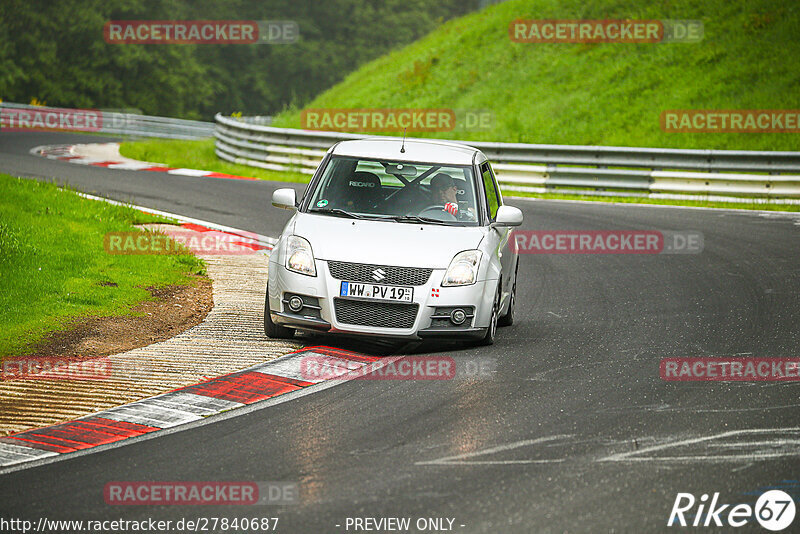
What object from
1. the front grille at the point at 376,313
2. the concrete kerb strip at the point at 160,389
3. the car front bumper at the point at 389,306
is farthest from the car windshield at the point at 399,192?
the concrete kerb strip at the point at 160,389

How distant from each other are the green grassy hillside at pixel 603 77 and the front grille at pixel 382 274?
18.8 m

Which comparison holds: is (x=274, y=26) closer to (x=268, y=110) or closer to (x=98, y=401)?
(x=268, y=110)

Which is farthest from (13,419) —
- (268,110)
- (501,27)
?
(268,110)

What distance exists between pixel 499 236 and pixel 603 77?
2254 cm

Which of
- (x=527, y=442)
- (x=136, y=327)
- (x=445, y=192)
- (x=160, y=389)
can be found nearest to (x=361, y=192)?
(x=445, y=192)

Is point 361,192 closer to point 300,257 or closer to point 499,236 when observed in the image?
point 300,257

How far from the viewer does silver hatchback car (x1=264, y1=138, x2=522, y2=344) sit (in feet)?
28.7

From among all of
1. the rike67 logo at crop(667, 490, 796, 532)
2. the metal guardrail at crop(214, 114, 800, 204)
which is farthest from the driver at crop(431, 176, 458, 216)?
the metal guardrail at crop(214, 114, 800, 204)

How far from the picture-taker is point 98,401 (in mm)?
7254

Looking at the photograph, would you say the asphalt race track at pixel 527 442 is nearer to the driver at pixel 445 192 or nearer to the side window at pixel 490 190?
the side window at pixel 490 190

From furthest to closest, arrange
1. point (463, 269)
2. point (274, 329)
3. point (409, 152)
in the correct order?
1. point (409, 152)
2. point (274, 329)
3. point (463, 269)

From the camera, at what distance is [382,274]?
344 inches

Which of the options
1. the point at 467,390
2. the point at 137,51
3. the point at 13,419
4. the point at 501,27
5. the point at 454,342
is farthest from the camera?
the point at 137,51

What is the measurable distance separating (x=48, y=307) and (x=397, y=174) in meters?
3.61
